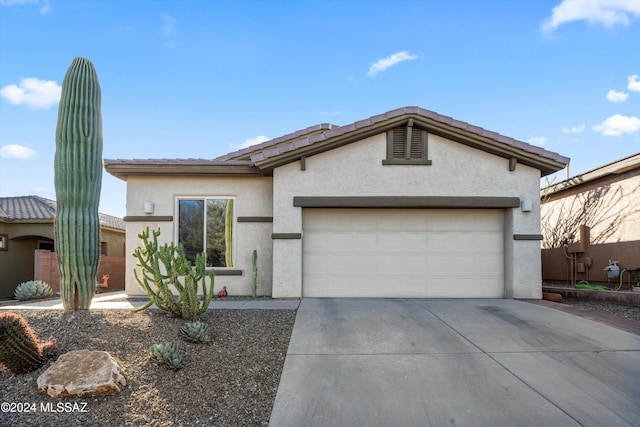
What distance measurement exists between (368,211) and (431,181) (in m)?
1.60

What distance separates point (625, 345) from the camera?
6230 mm

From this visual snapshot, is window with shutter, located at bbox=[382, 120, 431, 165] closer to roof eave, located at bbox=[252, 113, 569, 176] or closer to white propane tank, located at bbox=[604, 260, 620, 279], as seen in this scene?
roof eave, located at bbox=[252, 113, 569, 176]

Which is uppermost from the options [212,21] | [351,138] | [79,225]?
[212,21]

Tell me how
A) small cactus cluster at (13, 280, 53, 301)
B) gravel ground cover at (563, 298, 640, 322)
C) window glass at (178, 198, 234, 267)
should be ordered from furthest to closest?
small cactus cluster at (13, 280, 53, 301) → window glass at (178, 198, 234, 267) → gravel ground cover at (563, 298, 640, 322)

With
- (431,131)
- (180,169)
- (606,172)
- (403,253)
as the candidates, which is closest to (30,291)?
(180,169)

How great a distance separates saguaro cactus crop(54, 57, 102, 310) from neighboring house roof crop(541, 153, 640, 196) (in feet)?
41.2

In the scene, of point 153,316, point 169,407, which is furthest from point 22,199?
point 169,407

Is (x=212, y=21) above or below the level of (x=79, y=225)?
above

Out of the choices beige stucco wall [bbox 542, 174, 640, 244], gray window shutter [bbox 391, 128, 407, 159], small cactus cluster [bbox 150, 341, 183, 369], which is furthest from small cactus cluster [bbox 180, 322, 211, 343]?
beige stucco wall [bbox 542, 174, 640, 244]

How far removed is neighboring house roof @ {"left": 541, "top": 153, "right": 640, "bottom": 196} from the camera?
11.2 metres

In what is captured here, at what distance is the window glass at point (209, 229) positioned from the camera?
409 inches

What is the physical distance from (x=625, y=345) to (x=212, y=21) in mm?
10995

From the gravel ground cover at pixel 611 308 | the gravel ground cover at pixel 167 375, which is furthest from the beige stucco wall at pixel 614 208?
the gravel ground cover at pixel 167 375

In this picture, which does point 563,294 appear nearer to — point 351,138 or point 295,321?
point 351,138
